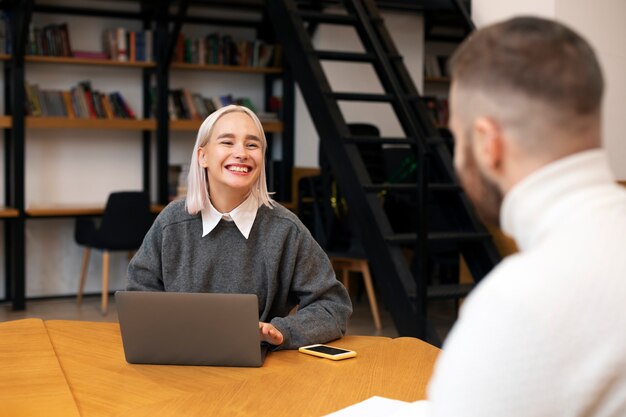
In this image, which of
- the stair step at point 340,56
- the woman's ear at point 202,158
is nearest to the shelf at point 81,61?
the stair step at point 340,56

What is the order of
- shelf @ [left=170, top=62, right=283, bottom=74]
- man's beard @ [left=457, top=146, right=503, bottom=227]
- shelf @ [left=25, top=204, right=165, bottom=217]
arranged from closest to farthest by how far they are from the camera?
1. man's beard @ [left=457, top=146, right=503, bottom=227]
2. shelf @ [left=25, top=204, right=165, bottom=217]
3. shelf @ [left=170, top=62, right=283, bottom=74]

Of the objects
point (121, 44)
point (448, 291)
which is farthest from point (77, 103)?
point (448, 291)

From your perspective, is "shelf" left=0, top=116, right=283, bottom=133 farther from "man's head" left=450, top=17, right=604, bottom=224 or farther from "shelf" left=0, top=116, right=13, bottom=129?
"man's head" left=450, top=17, right=604, bottom=224

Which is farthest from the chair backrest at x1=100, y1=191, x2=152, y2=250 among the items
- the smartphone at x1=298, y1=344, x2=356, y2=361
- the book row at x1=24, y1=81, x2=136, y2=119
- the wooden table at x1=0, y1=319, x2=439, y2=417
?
the smartphone at x1=298, y1=344, x2=356, y2=361

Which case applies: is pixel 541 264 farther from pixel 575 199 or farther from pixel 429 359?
pixel 429 359

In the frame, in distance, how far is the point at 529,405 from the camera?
87 cm

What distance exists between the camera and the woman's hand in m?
2.00

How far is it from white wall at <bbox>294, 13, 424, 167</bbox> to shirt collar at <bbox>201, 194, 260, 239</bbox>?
500 cm

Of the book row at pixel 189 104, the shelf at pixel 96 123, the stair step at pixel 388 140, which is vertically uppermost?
the stair step at pixel 388 140

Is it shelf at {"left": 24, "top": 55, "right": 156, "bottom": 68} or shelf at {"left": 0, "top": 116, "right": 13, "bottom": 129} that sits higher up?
shelf at {"left": 24, "top": 55, "right": 156, "bottom": 68}

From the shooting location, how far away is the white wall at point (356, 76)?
7.41m

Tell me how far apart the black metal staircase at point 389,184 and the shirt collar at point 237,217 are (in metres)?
1.80

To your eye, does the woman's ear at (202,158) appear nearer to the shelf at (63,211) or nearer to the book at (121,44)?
the shelf at (63,211)

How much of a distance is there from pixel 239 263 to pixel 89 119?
4.81 meters
